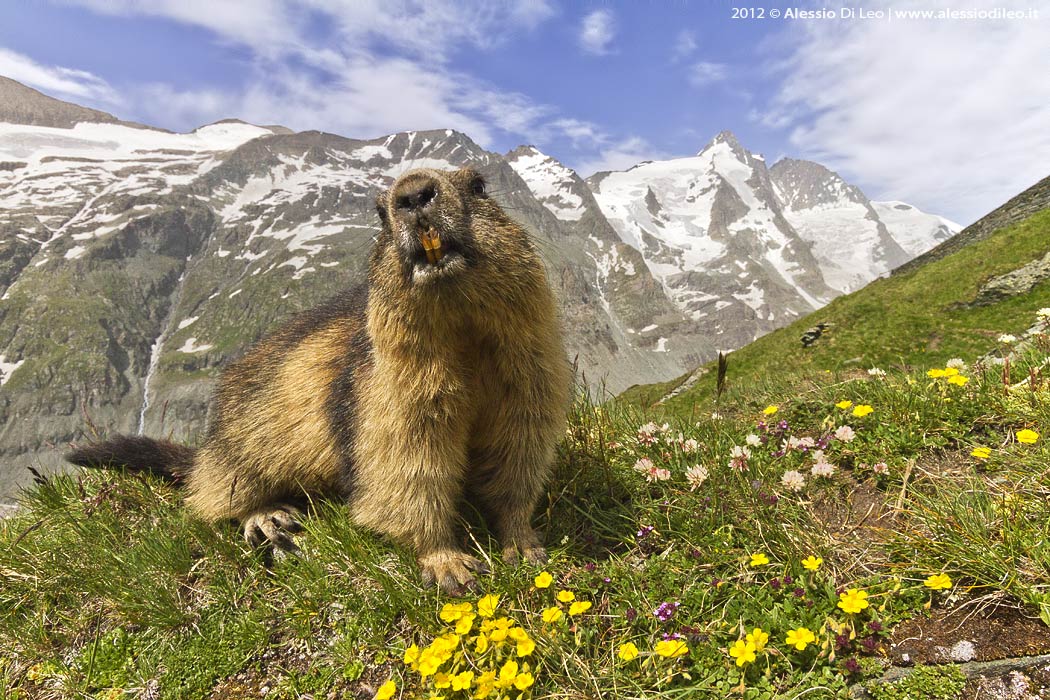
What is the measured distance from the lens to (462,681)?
287 cm

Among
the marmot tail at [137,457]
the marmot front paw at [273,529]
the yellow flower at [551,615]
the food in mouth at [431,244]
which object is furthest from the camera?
the marmot tail at [137,457]

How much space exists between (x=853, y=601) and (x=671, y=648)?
2.97ft

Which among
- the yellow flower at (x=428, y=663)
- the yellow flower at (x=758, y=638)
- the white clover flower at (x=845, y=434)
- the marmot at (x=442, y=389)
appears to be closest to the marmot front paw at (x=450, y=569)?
the marmot at (x=442, y=389)

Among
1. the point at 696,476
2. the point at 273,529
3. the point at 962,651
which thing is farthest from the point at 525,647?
the point at 273,529

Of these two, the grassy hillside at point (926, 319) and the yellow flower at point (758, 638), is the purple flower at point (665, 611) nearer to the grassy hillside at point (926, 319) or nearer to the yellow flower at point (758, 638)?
Answer: the yellow flower at point (758, 638)

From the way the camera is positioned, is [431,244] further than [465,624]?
Yes

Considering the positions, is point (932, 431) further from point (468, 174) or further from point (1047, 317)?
point (468, 174)

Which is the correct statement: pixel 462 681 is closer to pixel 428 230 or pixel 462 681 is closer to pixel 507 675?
pixel 507 675

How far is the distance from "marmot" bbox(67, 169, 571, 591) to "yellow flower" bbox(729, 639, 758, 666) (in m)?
1.57

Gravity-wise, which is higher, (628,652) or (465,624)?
(628,652)

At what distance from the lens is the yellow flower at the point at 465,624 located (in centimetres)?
318

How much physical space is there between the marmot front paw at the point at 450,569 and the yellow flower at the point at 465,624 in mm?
476

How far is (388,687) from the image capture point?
9.91ft

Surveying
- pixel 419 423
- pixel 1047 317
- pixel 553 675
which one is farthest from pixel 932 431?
pixel 419 423
